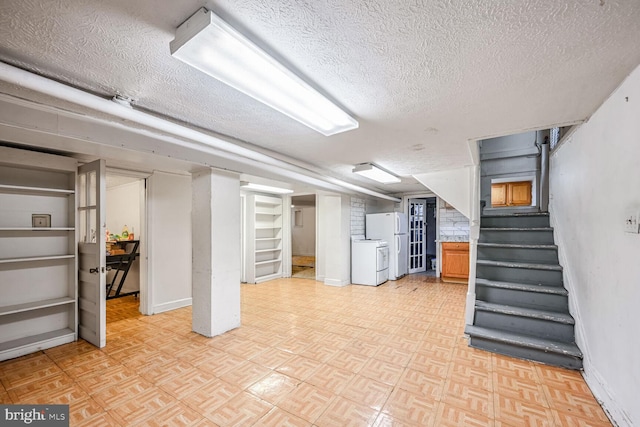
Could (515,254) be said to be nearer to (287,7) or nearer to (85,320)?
(287,7)

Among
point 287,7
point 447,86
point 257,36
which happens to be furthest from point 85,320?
point 447,86

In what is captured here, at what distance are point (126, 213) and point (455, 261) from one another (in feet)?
23.0

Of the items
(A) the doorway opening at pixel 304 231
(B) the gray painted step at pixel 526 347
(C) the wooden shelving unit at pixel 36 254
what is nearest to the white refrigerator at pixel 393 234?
(B) the gray painted step at pixel 526 347

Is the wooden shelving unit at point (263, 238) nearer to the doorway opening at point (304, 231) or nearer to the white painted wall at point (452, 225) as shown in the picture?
the doorway opening at point (304, 231)

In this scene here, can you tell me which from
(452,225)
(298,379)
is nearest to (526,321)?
(298,379)

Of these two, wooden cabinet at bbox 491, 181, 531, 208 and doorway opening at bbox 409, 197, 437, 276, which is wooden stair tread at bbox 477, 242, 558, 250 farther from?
doorway opening at bbox 409, 197, 437, 276

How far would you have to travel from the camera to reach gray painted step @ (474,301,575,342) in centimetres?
261

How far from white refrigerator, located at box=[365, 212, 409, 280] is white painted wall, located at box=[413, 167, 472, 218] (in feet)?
7.34

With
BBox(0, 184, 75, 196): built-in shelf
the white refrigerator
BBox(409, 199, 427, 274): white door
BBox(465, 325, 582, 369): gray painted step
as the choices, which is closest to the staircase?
BBox(465, 325, 582, 369): gray painted step

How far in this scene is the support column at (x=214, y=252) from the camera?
3.14 metres

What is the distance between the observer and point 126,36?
4.02 ft

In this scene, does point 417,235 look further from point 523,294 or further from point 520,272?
point 523,294

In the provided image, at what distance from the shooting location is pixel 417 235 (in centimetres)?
748

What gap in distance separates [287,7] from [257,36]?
0.74 ft
